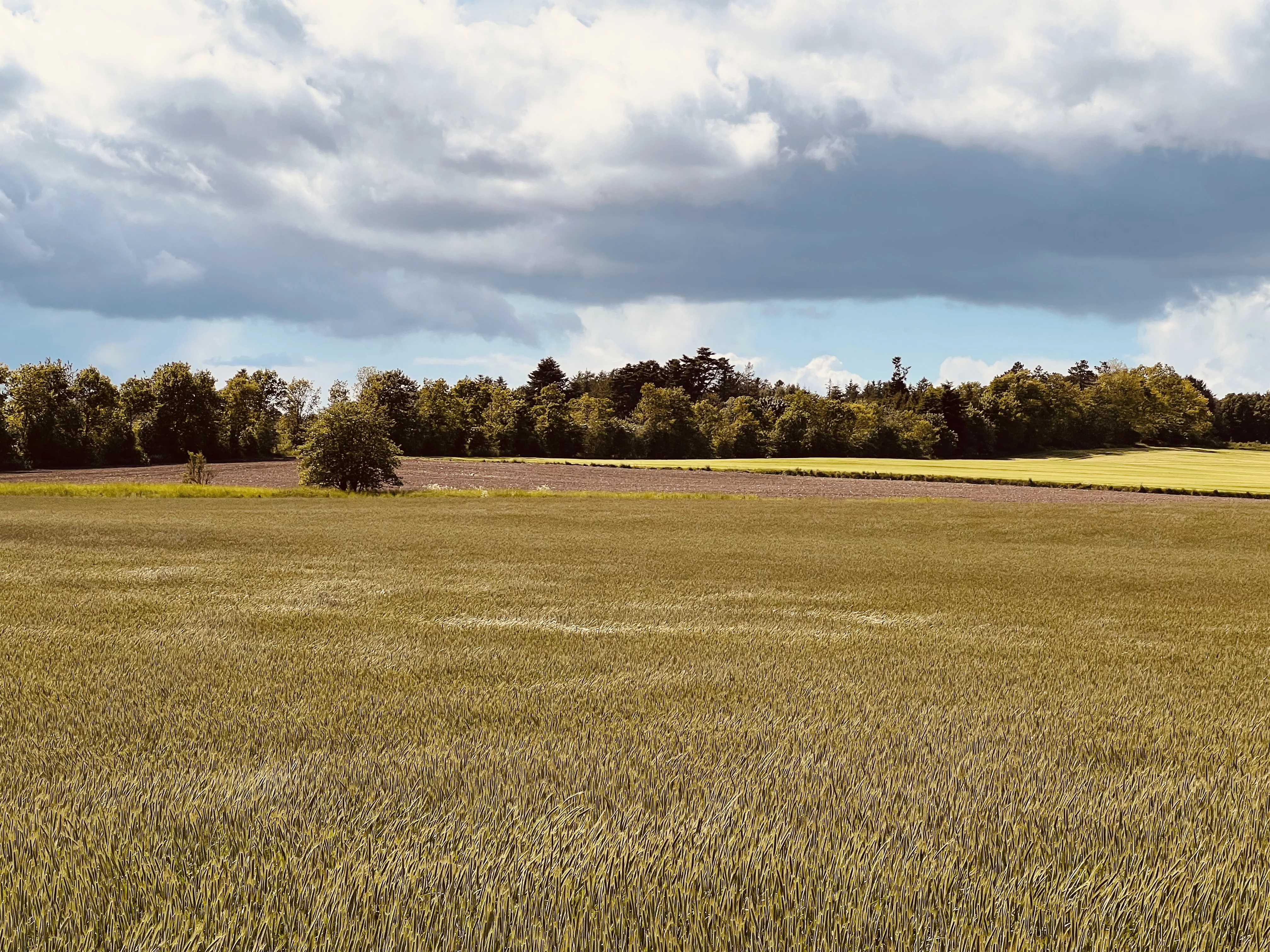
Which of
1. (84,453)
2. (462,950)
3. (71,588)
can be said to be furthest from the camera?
(84,453)

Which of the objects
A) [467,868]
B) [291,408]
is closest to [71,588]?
[467,868]

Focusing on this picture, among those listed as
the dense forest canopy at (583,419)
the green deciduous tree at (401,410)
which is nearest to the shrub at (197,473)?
the dense forest canopy at (583,419)

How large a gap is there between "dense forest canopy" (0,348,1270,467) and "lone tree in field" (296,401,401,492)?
27788mm

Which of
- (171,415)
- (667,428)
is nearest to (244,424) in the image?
(171,415)

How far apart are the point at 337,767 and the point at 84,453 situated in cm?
8807

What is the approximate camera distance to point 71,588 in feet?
35.7

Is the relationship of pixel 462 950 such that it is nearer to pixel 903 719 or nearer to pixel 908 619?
pixel 903 719

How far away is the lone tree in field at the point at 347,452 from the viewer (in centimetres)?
4566

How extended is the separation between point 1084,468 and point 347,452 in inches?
2315

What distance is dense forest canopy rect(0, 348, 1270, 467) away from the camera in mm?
79562

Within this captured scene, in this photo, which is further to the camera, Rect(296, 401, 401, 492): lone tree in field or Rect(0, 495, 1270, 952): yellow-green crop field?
Rect(296, 401, 401, 492): lone tree in field

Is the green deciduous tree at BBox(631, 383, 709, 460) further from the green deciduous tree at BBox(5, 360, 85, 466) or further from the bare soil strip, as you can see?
the green deciduous tree at BBox(5, 360, 85, 466)

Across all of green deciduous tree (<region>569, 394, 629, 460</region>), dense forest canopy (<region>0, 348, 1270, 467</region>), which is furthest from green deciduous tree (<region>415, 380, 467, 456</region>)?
green deciduous tree (<region>569, 394, 629, 460</region>)

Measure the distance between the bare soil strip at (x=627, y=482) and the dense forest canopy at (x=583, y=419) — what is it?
9.60 meters
